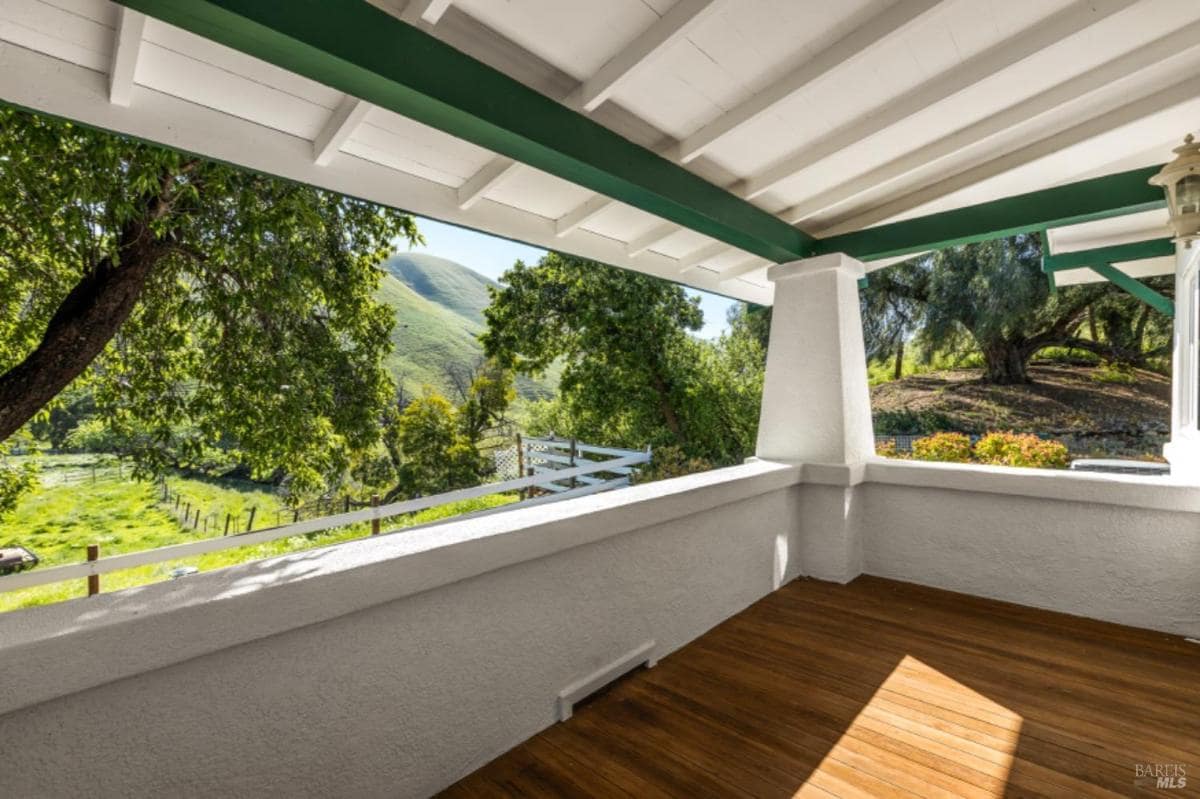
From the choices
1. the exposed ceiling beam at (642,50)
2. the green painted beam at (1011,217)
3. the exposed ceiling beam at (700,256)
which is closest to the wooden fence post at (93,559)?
the exposed ceiling beam at (642,50)

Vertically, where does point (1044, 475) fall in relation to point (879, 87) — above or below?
below

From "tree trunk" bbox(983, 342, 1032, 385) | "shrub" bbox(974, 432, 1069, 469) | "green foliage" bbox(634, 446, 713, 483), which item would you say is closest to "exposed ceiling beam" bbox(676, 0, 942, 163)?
"shrub" bbox(974, 432, 1069, 469)

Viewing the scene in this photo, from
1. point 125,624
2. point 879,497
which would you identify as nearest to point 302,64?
point 125,624

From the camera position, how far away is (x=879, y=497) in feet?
9.07

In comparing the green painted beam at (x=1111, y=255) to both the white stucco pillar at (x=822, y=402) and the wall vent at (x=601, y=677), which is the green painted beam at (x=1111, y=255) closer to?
the white stucco pillar at (x=822, y=402)

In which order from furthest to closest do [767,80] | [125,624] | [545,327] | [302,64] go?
[545,327] < [767,80] < [302,64] < [125,624]

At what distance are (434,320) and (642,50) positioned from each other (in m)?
20.8

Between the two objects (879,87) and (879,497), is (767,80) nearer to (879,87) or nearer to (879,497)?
(879,87)

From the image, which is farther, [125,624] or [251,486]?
[251,486]

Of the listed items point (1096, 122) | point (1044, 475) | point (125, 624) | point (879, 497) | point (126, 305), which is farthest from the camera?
point (126, 305)

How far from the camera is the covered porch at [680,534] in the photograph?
3.42 feet

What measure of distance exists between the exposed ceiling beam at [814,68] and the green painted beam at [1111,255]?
133 inches

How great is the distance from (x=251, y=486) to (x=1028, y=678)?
14.2 metres

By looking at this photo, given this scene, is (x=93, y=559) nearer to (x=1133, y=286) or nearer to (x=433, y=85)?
(x=433, y=85)
